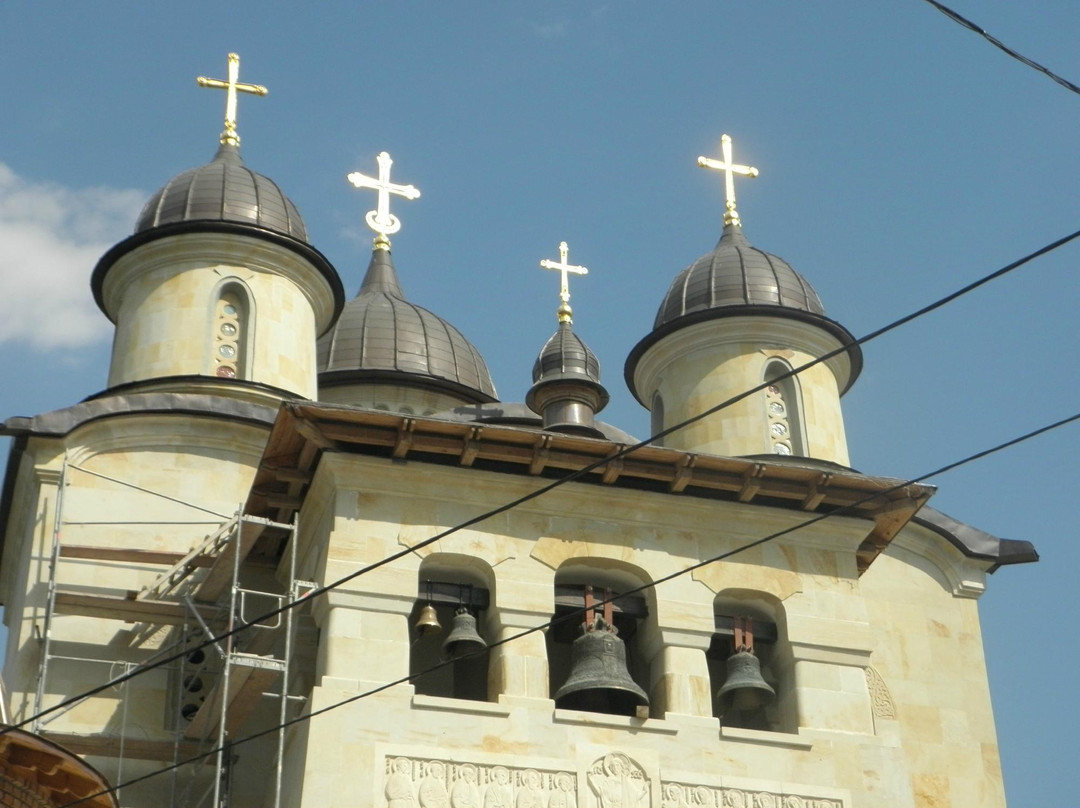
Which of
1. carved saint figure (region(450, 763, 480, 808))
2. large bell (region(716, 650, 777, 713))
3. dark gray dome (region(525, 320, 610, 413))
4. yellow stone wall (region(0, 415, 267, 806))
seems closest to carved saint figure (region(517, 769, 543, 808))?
carved saint figure (region(450, 763, 480, 808))

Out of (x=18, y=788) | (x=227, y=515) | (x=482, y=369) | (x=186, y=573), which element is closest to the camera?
(x=18, y=788)

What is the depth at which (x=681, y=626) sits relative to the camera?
67.3 feet

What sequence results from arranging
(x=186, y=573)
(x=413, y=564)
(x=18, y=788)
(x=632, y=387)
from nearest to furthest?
1. (x=18, y=788)
2. (x=413, y=564)
3. (x=186, y=573)
4. (x=632, y=387)

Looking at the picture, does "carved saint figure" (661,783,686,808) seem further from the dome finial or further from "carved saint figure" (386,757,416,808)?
the dome finial

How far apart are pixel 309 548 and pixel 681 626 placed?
380cm

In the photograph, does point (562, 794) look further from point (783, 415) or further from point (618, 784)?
point (783, 415)

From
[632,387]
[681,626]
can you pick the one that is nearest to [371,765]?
[681,626]

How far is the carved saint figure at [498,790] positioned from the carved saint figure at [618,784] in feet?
2.63

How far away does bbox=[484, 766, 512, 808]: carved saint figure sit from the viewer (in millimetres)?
18766

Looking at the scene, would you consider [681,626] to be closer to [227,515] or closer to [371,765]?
[371,765]

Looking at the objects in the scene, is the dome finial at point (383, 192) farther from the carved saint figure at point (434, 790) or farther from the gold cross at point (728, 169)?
the carved saint figure at point (434, 790)

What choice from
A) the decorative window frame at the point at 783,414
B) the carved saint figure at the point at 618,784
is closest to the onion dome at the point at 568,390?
the decorative window frame at the point at 783,414

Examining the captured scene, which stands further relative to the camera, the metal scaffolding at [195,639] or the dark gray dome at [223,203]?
the dark gray dome at [223,203]

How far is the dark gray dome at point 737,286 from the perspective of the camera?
28172mm
